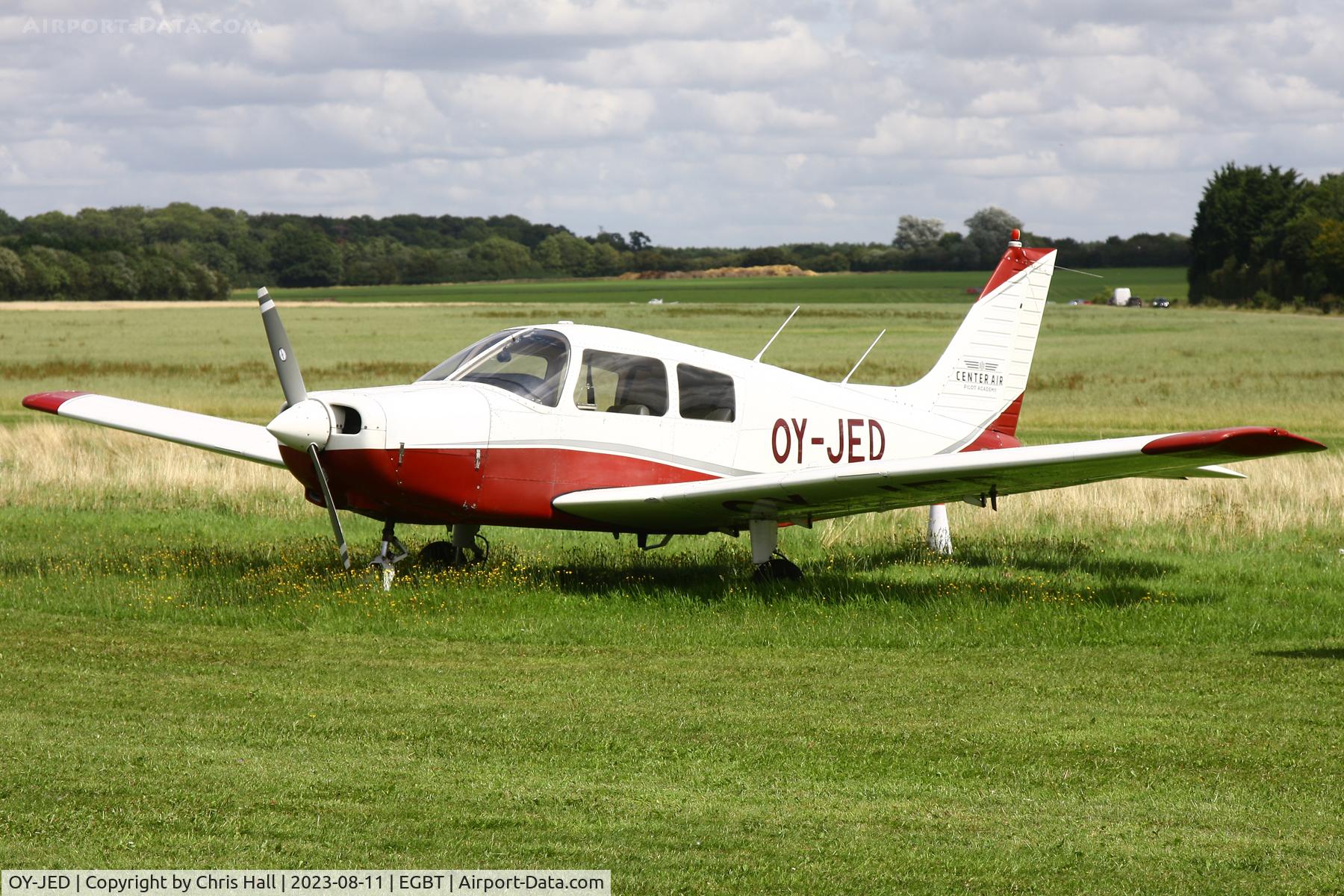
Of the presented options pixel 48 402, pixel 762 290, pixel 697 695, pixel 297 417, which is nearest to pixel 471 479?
pixel 297 417

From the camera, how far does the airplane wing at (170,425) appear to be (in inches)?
504

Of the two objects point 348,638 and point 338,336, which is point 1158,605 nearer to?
point 348,638

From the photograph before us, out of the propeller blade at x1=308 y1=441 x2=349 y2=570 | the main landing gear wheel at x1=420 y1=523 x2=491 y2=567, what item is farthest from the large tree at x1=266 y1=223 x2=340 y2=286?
the propeller blade at x1=308 y1=441 x2=349 y2=570

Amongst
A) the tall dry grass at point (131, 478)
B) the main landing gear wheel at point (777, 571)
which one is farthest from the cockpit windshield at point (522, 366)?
the tall dry grass at point (131, 478)

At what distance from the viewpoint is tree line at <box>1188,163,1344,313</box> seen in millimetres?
103562

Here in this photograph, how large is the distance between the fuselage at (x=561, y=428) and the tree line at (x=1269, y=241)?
100420 millimetres

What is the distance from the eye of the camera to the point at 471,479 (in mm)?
10688

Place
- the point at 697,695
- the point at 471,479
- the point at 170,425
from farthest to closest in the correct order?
the point at 170,425 < the point at 471,479 < the point at 697,695

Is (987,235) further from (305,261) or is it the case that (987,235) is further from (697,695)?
(697,695)

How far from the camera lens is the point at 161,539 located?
45.4 ft

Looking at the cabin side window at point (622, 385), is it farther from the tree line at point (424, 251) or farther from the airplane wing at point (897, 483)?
the tree line at point (424, 251)

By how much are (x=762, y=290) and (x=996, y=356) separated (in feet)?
406

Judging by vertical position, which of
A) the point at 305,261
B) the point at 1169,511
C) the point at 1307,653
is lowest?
the point at 1169,511

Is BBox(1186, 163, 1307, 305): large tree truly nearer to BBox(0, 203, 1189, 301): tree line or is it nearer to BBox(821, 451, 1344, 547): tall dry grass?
BBox(0, 203, 1189, 301): tree line
